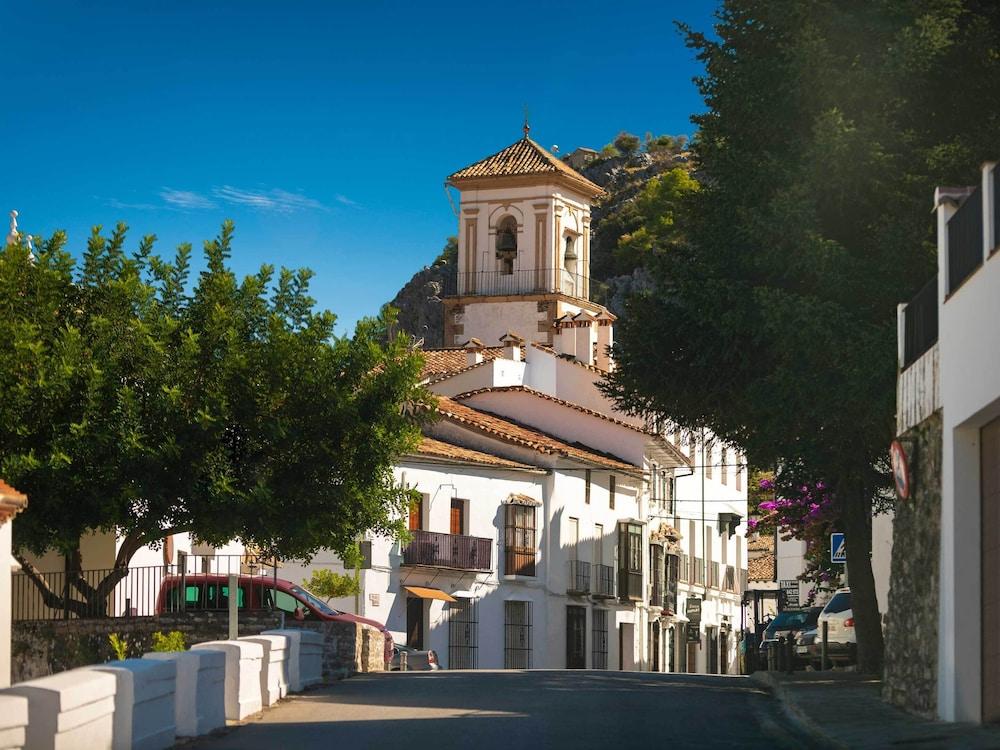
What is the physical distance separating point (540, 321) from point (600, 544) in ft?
75.7

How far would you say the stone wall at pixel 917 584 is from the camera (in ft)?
64.4

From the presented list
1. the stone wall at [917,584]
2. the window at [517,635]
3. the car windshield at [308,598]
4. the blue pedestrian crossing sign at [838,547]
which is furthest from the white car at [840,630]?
the window at [517,635]

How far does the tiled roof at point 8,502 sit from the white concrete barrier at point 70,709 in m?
13.7

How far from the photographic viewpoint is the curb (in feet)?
→ 55.8

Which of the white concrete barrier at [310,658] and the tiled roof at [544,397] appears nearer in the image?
the white concrete barrier at [310,658]

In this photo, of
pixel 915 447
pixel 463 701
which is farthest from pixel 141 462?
pixel 915 447

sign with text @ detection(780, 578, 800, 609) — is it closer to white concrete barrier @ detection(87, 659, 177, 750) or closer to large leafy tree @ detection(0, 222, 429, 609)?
large leafy tree @ detection(0, 222, 429, 609)

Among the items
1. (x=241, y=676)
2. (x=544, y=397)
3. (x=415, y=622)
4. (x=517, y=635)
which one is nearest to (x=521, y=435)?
(x=544, y=397)

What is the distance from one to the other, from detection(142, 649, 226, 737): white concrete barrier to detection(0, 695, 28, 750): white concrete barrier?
442cm

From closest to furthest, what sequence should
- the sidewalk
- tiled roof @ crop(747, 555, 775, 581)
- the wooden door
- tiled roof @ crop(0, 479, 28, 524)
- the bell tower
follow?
the sidewalk < the wooden door < tiled roof @ crop(0, 479, 28, 524) < the bell tower < tiled roof @ crop(747, 555, 775, 581)

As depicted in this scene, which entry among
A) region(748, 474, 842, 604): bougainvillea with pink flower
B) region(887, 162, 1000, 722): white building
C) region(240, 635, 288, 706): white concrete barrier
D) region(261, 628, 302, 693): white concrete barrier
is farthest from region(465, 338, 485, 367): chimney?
region(887, 162, 1000, 722): white building

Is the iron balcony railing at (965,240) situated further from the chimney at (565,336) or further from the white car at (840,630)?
the chimney at (565,336)

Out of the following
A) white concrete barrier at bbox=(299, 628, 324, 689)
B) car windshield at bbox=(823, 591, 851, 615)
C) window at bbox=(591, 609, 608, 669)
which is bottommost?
window at bbox=(591, 609, 608, 669)

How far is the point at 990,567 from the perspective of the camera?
18094 millimetres
